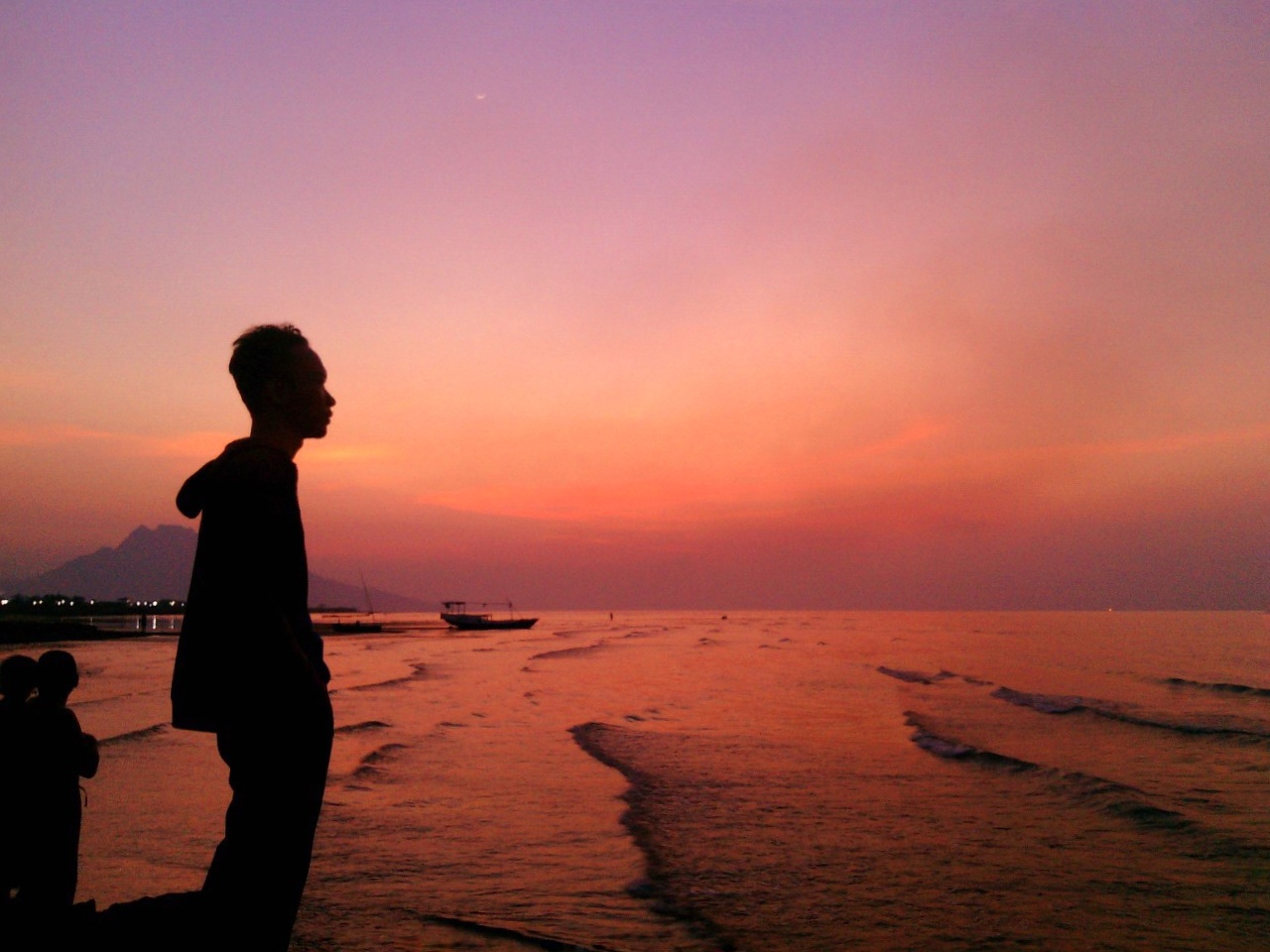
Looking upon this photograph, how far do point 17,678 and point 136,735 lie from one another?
1456cm

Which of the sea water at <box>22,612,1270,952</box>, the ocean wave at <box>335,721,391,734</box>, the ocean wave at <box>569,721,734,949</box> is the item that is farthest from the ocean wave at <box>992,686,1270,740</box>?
the ocean wave at <box>335,721,391,734</box>

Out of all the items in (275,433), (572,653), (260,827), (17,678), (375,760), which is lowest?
(572,653)

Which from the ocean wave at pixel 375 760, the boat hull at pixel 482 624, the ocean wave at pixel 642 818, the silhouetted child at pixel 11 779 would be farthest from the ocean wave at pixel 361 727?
the boat hull at pixel 482 624

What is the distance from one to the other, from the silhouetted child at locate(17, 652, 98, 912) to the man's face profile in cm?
197

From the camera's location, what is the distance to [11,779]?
3994 mm

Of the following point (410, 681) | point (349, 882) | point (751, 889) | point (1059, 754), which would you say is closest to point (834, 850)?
point (751, 889)

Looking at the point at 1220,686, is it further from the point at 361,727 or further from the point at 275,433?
the point at 275,433

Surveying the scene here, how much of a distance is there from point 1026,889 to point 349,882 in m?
5.64

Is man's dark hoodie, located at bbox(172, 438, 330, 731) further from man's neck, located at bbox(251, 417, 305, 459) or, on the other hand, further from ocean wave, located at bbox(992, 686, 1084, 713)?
ocean wave, located at bbox(992, 686, 1084, 713)

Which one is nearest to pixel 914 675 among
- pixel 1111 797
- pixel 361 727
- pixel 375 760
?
pixel 361 727

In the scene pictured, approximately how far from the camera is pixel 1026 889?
26.1ft

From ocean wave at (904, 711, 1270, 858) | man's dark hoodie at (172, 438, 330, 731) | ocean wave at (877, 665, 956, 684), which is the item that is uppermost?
man's dark hoodie at (172, 438, 330, 731)

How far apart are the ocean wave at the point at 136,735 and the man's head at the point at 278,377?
1511cm

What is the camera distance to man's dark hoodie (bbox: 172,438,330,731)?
2586mm
